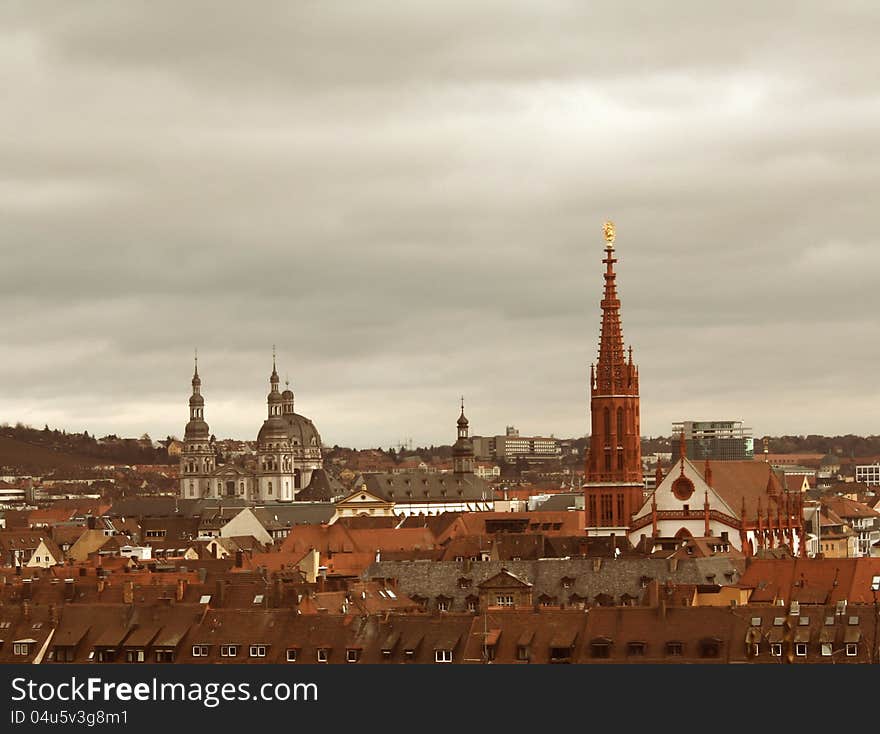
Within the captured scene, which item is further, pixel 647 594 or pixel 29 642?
pixel 647 594

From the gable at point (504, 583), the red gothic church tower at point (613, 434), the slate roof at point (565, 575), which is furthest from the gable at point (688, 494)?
the gable at point (504, 583)

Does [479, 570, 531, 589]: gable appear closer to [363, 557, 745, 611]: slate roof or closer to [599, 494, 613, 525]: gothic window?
[363, 557, 745, 611]: slate roof

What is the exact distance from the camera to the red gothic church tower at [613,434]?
172 metres

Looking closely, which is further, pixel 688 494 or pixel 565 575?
pixel 688 494

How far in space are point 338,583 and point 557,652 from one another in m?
28.4

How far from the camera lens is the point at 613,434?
6836 inches

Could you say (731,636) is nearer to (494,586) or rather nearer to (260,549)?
(494,586)

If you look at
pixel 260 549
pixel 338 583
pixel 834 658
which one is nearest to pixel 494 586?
pixel 338 583

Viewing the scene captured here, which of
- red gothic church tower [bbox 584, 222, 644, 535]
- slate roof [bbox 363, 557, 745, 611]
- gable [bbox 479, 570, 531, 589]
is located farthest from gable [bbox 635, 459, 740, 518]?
gable [bbox 479, 570, 531, 589]

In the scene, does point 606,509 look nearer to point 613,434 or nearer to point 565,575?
point 613,434

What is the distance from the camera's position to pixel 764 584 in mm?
121812

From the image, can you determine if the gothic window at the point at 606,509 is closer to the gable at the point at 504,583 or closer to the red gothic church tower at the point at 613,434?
the red gothic church tower at the point at 613,434

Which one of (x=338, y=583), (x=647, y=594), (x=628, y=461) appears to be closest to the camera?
(x=647, y=594)

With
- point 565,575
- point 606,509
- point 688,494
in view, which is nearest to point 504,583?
point 565,575
